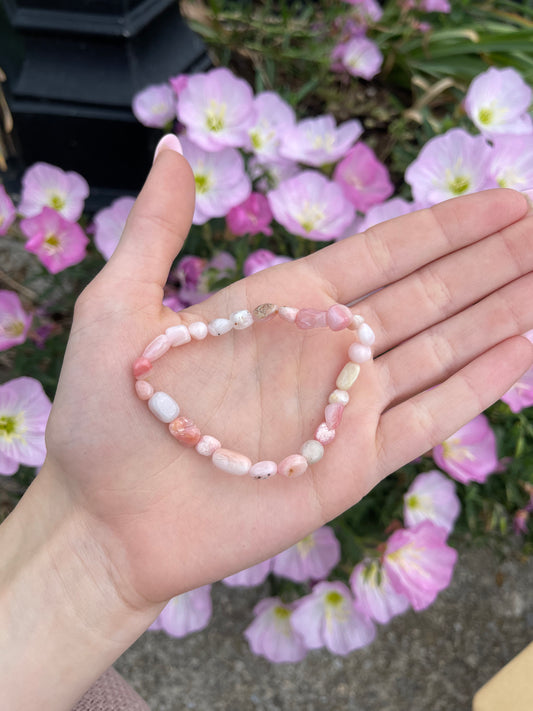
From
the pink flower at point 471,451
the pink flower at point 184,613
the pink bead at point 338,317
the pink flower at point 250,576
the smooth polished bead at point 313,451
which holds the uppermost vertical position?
the pink bead at point 338,317

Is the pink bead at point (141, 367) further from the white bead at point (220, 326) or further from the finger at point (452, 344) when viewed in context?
the finger at point (452, 344)

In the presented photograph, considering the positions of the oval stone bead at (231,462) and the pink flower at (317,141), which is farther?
the pink flower at (317,141)

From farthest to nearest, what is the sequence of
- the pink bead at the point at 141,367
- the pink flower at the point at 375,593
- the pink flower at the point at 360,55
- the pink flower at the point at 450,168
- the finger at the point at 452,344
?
the pink flower at the point at 360,55 < the pink flower at the point at 450,168 < the pink flower at the point at 375,593 < the finger at the point at 452,344 < the pink bead at the point at 141,367

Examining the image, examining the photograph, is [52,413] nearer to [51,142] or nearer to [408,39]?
[51,142]

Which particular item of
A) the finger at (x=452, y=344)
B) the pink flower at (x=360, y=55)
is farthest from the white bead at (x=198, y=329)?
the pink flower at (x=360, y=55)

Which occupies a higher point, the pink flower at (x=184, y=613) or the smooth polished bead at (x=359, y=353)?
the smooth polished bead at (x=359, y=353)

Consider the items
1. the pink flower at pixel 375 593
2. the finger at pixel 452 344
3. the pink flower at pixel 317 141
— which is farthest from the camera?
the pink flower at pixel 317 141

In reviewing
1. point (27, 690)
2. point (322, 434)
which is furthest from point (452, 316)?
point (27, 690)
